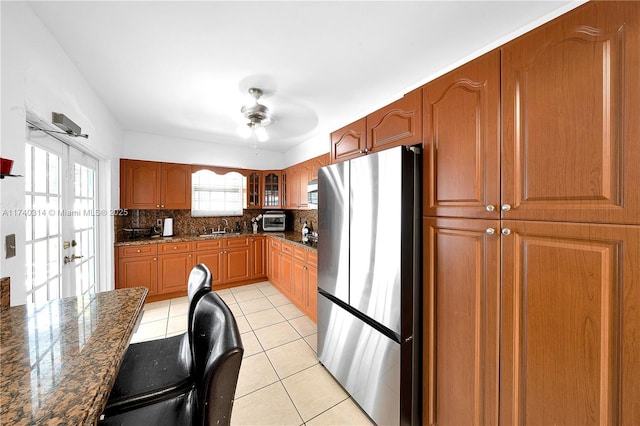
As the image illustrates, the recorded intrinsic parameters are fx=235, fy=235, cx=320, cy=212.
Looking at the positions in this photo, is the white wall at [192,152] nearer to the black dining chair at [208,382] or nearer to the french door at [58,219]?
the french door at [58,219]

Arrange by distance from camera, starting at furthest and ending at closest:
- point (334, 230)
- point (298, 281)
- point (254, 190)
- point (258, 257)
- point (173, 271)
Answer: point (254, 190) < point (258, 257) < point (173, 271) < point (298, 281) < point (334, 230)

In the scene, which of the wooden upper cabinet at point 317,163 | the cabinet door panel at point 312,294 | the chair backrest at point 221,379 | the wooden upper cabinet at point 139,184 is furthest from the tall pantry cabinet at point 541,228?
the wooden upper cabinet at point 139,184

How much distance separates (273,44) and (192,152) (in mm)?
2845

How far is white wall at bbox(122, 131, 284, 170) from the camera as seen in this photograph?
11.3 ft

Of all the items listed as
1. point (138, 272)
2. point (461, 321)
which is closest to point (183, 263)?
point (138, 272)

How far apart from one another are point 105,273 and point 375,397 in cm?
327

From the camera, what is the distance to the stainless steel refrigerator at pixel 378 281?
4.45 ft

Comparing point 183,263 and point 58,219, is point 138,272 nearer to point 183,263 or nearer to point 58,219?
point 183,263

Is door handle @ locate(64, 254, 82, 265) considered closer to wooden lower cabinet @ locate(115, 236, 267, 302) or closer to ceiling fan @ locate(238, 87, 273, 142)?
wooden lower cabinet @ locate(115, 236, 267, 302)

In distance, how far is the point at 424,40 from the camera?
1.57 meters

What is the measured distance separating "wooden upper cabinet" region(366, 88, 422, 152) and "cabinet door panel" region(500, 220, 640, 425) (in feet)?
2.35

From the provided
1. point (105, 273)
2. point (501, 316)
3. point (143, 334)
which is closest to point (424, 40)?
point (501, 316)

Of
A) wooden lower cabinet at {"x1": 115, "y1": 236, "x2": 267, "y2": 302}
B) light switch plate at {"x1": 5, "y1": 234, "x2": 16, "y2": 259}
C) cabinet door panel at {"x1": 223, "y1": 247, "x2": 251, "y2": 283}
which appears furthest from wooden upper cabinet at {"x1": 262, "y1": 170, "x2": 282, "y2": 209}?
light switch plate at {"x1": 5, "y1": 234, "x2": 16, "y2": 259}

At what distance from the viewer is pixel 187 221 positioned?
13.3ft
